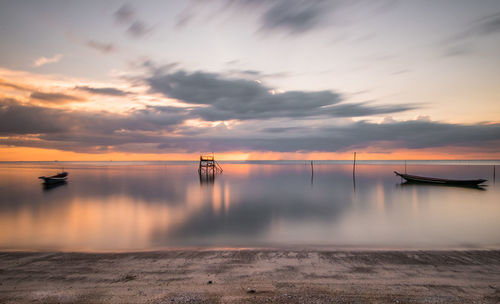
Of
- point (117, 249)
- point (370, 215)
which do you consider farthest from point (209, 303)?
point (370, 215)

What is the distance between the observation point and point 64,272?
33.3ft

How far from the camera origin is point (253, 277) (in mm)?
9461

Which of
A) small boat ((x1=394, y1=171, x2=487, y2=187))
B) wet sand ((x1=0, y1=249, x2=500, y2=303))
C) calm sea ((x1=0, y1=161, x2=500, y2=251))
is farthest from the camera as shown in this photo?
small boat ((x1=394, y1=171, x2=487, y2=187))

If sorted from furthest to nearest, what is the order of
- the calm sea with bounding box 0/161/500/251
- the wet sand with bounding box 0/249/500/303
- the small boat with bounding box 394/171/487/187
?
the small boat with bounding box 394/171/487/187 → the calm sea with bounding box 0/161/500/251 → the wet sand with bounding box 0/249/500/303

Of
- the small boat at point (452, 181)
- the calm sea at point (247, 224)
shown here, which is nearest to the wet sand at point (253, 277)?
the calm sea at point (247, 224)

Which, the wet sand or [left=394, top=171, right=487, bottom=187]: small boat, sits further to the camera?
[left=394, top=171, right=487, bottom=187]: small boat

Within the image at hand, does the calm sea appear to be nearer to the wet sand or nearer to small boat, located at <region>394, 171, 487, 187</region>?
the wet sand

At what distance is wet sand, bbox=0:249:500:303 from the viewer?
7.97 m

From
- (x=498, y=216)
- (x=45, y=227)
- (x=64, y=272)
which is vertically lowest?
(x=498, y=216)

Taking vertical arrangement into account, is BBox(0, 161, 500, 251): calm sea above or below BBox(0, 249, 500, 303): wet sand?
below

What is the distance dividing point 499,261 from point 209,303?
12954mm

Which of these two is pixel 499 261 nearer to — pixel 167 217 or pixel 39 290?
pixel 39 290

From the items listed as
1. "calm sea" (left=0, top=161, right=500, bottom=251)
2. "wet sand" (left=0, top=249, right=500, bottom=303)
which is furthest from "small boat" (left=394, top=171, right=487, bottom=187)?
"wet sand" (left=0, top=249, right=500, bottom=303)

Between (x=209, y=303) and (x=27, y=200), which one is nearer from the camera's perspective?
(x=209, y=303)
